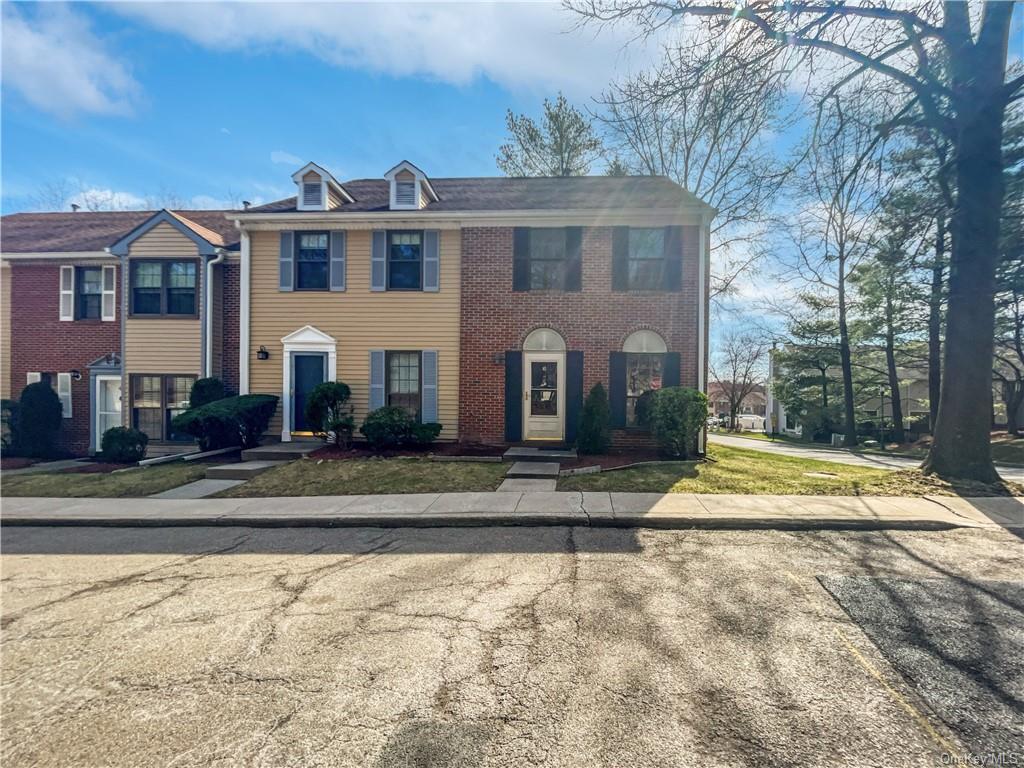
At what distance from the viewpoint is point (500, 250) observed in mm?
11883

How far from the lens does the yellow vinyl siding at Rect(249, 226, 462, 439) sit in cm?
1207

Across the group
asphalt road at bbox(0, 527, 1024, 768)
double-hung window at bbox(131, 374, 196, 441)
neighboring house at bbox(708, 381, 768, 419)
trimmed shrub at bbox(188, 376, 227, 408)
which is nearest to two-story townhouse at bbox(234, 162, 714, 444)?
trimmed shrub at bbox(188, 376, 227, 408)

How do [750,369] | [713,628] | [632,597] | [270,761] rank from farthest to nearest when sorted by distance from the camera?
1. [750,369]
2. [632,597]
3. [713,628]
4. [270,761]

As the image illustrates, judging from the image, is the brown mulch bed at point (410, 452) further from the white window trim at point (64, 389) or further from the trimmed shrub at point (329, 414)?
the white window trim at point (64, 389)

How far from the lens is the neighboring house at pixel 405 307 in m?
11.6

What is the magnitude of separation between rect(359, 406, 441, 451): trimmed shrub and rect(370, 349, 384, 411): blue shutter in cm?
126

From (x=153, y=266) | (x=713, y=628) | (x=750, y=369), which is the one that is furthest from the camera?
(x=750, y=369)

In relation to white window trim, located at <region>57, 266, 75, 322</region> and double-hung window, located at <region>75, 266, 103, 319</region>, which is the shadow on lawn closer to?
double-hung window, located at <region>75, 266, 103, 319</region>

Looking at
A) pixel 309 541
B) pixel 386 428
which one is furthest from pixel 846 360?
pixel 309 541

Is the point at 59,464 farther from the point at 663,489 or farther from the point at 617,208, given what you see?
the point at 617,208

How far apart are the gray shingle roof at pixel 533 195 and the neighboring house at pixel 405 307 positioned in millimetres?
116

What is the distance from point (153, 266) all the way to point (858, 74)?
16.8m

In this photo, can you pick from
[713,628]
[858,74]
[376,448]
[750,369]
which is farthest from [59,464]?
[750,369]

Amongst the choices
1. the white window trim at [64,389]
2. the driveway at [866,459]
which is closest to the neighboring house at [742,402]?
the driveway at [866,459]
